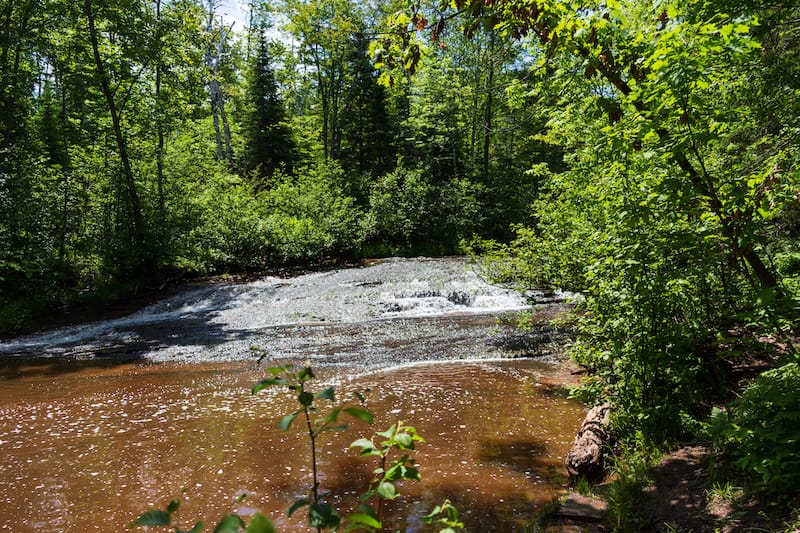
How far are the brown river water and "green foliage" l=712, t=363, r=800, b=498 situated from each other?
57.7 inches

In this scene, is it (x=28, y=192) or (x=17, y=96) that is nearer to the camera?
(x=28, y=192)

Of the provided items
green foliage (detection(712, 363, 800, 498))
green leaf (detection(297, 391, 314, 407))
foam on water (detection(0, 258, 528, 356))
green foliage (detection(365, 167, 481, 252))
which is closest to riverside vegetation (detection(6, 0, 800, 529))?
green foliage (detection(712, 363, 800, 498))

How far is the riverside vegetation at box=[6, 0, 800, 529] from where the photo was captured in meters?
3.25

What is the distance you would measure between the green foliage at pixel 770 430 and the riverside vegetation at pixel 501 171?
17 mm

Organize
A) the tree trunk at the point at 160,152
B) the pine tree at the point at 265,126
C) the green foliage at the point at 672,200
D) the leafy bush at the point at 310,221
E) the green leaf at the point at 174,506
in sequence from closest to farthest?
1. the green leaf at the point at 174,506
2. the green foliage at the point at 672,200
3. the tree trunk at the point at 160,152
4. the leafy bush at the point at 310,221
5. the pine tree at the point at 265,126

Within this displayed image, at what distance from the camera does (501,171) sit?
30406 millimetres

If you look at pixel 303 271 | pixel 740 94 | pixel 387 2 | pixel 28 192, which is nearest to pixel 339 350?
pixel 740 94

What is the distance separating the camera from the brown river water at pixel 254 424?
12.7ft

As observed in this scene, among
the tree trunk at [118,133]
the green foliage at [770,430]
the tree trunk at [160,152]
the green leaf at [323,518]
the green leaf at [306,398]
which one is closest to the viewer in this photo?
the green leaf at [323,518]

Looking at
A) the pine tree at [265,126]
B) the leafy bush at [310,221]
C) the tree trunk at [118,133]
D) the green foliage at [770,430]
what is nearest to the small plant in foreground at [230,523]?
the green foliage at [770,430]

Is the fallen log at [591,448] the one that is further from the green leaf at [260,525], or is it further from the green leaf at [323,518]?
the green leaf at [260,525]

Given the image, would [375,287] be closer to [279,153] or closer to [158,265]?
[158,265]

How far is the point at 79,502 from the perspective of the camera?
389cm

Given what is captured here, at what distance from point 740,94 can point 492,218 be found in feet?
71.7
